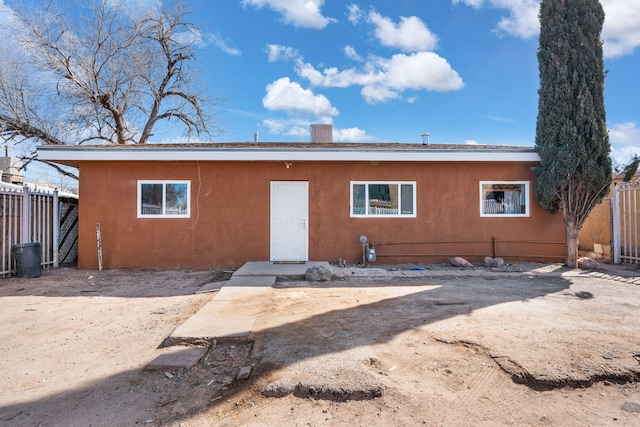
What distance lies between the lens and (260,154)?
865 centimetres

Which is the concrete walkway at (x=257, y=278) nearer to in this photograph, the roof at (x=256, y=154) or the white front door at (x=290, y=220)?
the white front door at (x=290, y=220)

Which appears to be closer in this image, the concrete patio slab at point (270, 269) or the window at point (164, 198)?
the concrete patio slab at point (270, 269)

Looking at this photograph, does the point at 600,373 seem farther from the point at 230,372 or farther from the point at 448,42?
the point at 448,42

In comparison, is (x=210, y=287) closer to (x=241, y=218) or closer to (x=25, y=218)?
(x=241, y=218)

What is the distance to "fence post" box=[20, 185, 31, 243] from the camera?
816cm

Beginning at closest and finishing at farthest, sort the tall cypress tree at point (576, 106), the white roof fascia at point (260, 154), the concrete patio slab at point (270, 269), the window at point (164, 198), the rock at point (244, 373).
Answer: the rock at point (244, 373), the concrete patio slab at point (270, 269), the tall cypress tree at point (576, 106), the white roof fascia at point (260, 154), the window at point (164, 198)

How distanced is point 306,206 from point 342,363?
20.6ft

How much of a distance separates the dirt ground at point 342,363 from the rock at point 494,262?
2768mm

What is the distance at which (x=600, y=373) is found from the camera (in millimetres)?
2924

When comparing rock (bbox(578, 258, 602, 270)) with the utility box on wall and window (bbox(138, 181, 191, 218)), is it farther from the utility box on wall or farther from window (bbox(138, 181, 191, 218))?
the utility box on wall

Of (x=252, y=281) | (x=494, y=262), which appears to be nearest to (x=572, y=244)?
(x=494, y=262)

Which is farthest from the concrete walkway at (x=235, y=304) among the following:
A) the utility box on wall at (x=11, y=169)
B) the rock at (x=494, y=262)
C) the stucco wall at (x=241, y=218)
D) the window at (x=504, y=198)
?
the utility box on wall at (x=11, y=169)

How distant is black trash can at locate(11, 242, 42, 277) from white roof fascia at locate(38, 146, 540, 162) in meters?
2.15

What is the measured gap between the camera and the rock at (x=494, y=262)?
859cm
